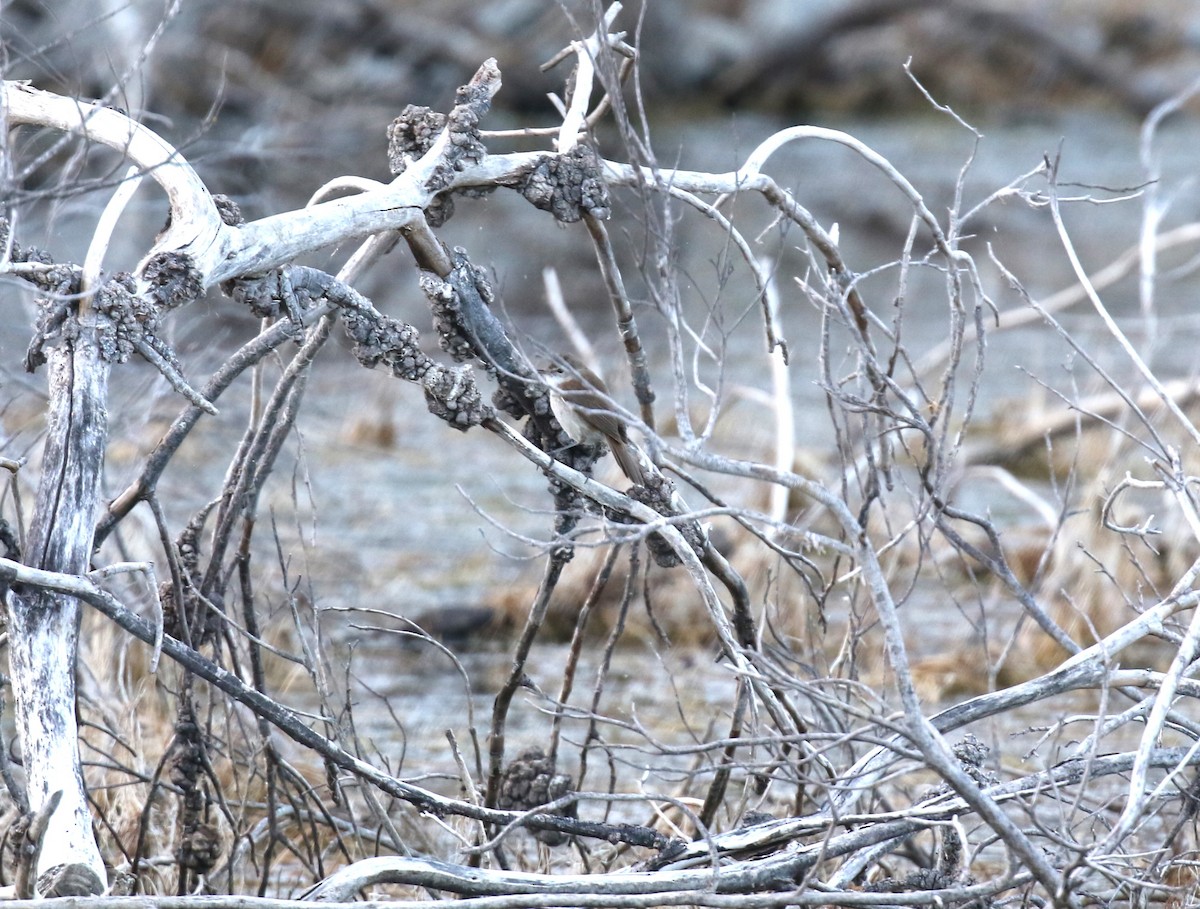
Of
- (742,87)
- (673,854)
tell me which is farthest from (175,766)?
(742,87)

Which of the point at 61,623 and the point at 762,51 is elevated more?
the point at 762,51

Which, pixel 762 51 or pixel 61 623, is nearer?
pixel 61 623

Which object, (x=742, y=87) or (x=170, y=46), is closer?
(x=170, y=46)

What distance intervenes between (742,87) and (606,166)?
19.8 metres

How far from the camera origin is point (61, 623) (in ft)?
8.79

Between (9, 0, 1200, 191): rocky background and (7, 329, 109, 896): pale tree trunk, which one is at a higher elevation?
(9, 0, 1200, 191): rocky background

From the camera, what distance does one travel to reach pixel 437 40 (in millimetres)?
18672

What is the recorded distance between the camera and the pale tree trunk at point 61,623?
2.62 metres

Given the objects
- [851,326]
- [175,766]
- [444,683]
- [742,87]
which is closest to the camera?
[851,326]

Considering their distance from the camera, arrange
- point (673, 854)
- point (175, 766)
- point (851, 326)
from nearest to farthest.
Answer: point (851, 326) → point (673, 854) → point (175, 766)

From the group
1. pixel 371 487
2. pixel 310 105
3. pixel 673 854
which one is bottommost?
pixel 673 854

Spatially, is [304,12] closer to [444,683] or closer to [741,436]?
[741,436]

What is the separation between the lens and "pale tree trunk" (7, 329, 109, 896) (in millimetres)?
2623

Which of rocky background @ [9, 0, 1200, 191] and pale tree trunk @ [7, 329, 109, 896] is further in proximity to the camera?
rocky background @ [9, 0, 1200, 191]
